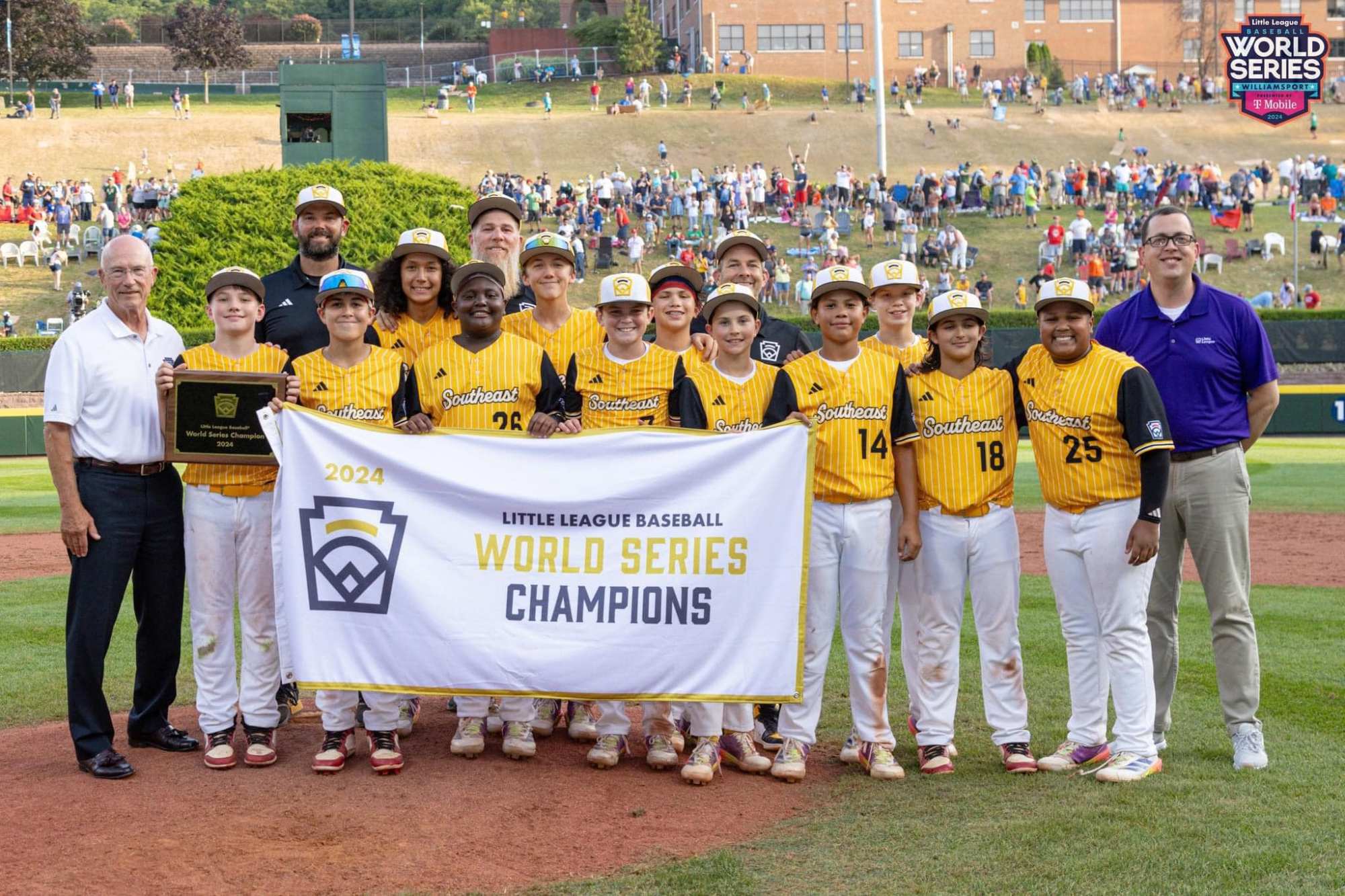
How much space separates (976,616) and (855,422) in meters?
1.13

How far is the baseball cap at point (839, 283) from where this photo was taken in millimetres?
6820

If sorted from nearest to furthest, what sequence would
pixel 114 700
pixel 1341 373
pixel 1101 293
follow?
1. pixel 114 700
2. pixel 1341 373
3. pixel 1101 293

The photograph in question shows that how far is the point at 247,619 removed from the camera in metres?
6.98

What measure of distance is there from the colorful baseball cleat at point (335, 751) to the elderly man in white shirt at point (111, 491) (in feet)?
2.94

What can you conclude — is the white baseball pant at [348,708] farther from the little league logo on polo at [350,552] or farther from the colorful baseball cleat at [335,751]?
the little league logo on polo at [350,552]

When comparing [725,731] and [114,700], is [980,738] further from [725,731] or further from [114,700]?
[114,700]

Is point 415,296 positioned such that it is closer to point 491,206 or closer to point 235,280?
point 491,206

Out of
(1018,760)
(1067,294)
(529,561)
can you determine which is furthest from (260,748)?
(1067,294)

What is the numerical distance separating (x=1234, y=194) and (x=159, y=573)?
175ft

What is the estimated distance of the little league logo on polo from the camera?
6.78m

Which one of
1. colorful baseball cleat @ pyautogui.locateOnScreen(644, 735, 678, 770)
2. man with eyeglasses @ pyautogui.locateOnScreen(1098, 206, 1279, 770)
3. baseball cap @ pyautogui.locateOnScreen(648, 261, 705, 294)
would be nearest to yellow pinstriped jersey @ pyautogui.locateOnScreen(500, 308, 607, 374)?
baseball cap @ pyautogui.locateOnScreen(648, 261, 705, 294)

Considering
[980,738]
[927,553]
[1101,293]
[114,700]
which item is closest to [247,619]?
[114,700]

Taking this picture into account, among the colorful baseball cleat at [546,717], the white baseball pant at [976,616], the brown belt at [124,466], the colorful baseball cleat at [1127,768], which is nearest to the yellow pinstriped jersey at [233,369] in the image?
the brown belt at [124,466]

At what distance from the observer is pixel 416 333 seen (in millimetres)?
7574
